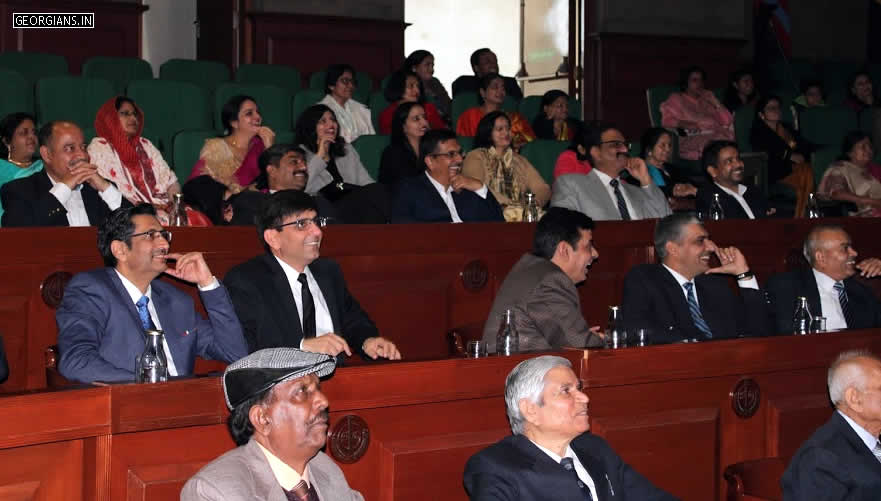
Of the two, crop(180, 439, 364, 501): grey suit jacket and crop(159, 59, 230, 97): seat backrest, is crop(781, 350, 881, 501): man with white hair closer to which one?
crop(180, 439, 364, 501): grey suit jacket

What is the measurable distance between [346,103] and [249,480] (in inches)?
176

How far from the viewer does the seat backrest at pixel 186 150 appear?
17.6 feet

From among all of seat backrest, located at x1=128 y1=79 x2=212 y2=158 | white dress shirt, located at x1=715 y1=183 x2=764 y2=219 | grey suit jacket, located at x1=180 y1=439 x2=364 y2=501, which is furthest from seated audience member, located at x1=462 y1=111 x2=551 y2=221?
grey suit jacket, located at x1=180 y1=439 x2=364 y2=501

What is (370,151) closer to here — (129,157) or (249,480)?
(129,157)

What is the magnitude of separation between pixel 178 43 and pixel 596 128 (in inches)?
164

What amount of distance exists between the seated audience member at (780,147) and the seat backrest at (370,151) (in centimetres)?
268

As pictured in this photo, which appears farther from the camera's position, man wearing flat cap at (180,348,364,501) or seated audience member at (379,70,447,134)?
seated audience member at (379,70,447,134)

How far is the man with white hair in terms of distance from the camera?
249 cm

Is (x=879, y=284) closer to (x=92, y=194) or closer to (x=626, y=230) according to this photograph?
(x=626, y=230)

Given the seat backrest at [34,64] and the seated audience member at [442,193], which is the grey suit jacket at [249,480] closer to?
the seated audience member at [442,193]

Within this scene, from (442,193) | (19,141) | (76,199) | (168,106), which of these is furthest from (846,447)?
(168,106)

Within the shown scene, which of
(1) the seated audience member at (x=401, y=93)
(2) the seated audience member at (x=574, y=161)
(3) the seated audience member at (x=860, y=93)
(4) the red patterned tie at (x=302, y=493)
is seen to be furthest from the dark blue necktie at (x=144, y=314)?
(3) the seated audience member at (x=860, y=93)

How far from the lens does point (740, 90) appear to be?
8.15m

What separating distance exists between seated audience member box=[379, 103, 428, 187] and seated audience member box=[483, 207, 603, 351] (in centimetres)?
183
